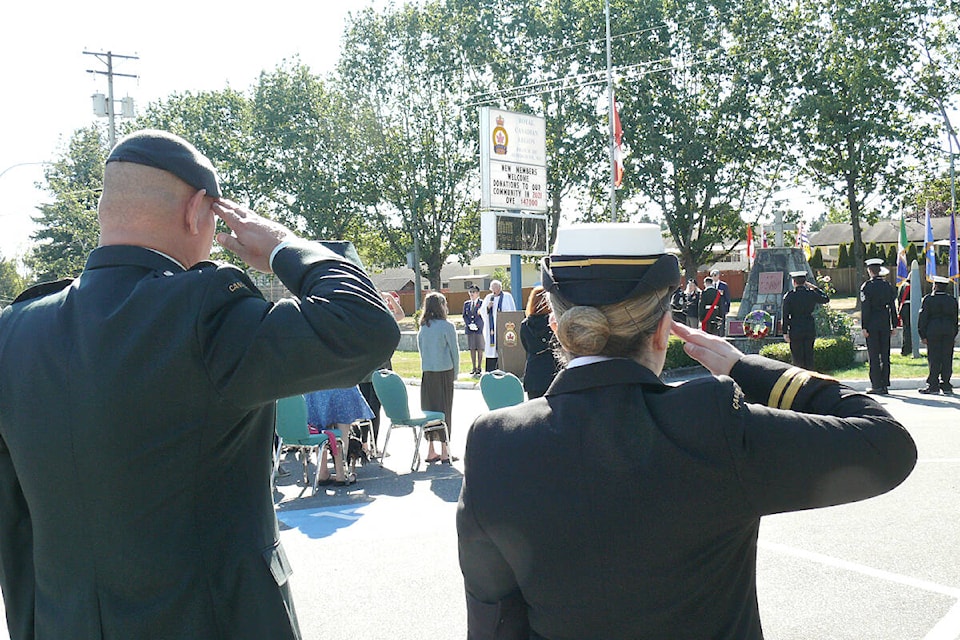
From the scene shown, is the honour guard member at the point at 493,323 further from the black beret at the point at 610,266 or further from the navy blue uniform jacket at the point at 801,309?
the black beret at the point at 610,266

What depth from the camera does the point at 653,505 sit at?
1.65 meters

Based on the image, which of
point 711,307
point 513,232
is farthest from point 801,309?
point 711,307

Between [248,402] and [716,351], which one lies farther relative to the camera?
[716,351]

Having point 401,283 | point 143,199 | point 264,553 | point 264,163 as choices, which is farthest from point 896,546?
point 401,283

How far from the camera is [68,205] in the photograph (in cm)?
5447

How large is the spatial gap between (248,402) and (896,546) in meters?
5.45

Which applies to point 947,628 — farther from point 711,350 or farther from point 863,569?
point 711,350

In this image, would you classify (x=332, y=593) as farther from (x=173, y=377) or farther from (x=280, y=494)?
(x=173, y=377)

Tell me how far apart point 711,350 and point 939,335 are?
43.6ft

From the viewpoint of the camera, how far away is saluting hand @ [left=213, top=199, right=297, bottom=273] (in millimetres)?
1966

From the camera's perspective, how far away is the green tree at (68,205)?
57781mm

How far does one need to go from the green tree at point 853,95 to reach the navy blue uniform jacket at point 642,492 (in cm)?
3557

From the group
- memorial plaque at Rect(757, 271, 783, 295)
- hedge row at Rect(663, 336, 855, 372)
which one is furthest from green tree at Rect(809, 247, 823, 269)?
hedge row at Rect(663, 336, 855, 372)

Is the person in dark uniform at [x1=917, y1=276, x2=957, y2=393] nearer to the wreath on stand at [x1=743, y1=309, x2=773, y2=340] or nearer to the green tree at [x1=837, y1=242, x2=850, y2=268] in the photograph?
the wreath on stand at [x1=743, y1=309, x2=773, y2=340]
